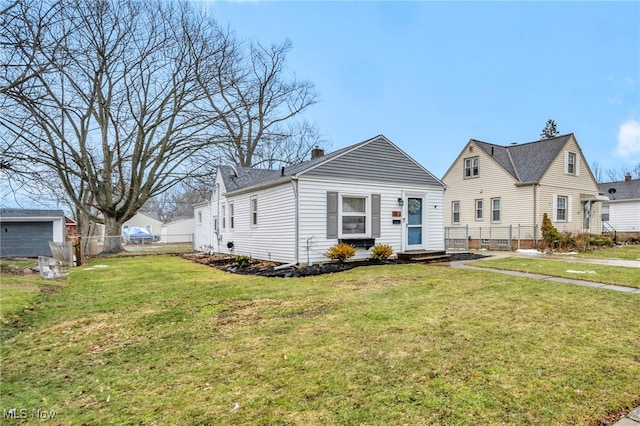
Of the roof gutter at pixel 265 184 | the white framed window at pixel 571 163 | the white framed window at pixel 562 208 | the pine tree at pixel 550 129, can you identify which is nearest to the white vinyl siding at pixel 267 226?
the roof gutter at pixel 265 184

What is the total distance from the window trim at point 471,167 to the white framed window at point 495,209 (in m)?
1.83

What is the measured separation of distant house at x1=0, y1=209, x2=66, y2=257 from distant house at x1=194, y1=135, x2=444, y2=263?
50.8 feet

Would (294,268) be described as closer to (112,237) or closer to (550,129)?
A: (112,237)

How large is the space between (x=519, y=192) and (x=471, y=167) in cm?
330

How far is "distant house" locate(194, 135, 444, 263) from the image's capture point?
10.9m

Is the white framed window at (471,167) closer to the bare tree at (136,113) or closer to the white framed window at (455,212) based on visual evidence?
the white framed window at (455,212)

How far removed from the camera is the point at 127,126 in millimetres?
21266

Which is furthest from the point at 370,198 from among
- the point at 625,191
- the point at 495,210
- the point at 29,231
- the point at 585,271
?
the point at 625,191

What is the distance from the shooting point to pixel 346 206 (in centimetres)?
1157

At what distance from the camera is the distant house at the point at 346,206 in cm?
1086

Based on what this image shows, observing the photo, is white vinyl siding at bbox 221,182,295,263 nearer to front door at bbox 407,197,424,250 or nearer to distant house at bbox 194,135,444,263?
distant house at bbox 194,135,444,263

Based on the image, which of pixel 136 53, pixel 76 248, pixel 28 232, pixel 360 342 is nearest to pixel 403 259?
pixel 360 342

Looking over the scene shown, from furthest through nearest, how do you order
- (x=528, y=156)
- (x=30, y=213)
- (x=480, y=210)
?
(x=30, y=213), (x=480, y=210), (x=528, y=156)

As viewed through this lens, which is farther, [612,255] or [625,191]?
[625,191]
